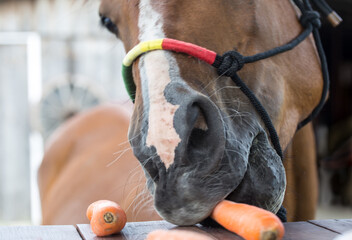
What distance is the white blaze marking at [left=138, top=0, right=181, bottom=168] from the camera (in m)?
0.99

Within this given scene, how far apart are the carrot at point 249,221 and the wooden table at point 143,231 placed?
6 centimetres

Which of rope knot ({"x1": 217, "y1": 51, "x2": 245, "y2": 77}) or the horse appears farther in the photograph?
rope knot ({"x1": 217, "y1": 51, "x2": 245, "y2": 77})

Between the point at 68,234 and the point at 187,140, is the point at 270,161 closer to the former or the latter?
the point at 187,140

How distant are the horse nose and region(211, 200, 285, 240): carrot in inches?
3.9

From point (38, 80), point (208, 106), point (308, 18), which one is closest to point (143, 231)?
point (208, 106)

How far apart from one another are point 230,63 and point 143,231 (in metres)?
0.51

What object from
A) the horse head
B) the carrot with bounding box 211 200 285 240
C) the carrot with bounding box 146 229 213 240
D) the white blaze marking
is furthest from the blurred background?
the carrot with bounding box 146 229 213 240

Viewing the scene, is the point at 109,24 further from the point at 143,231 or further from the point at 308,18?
the point at 143,231

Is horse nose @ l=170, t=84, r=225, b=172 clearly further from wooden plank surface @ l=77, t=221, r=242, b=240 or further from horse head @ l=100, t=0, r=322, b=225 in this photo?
wooden plank surface @ l=77, t=221, r=242, b=240

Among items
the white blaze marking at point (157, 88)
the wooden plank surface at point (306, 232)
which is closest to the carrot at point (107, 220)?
the white blaze marking at point (157, 88)

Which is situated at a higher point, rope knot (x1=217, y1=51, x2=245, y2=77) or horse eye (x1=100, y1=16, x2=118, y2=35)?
horse eye (x1=100, y1=16, x2=118, y2=35)

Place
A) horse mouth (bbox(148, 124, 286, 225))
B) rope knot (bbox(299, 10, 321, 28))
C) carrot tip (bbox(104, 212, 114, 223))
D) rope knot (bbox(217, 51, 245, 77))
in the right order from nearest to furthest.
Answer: horse mouth (bbox(148, 124, 286, 225)) → carrot tip (bbox(104, 212, 114, 223)) → rope knot (bbox(217, 51, 245, 77)) → rope knot (bbox(299, 10, 321, 28))

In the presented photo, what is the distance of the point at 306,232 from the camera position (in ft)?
3.51

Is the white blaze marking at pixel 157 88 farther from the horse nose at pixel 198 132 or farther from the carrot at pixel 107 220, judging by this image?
the carrot at pixel 107 220
